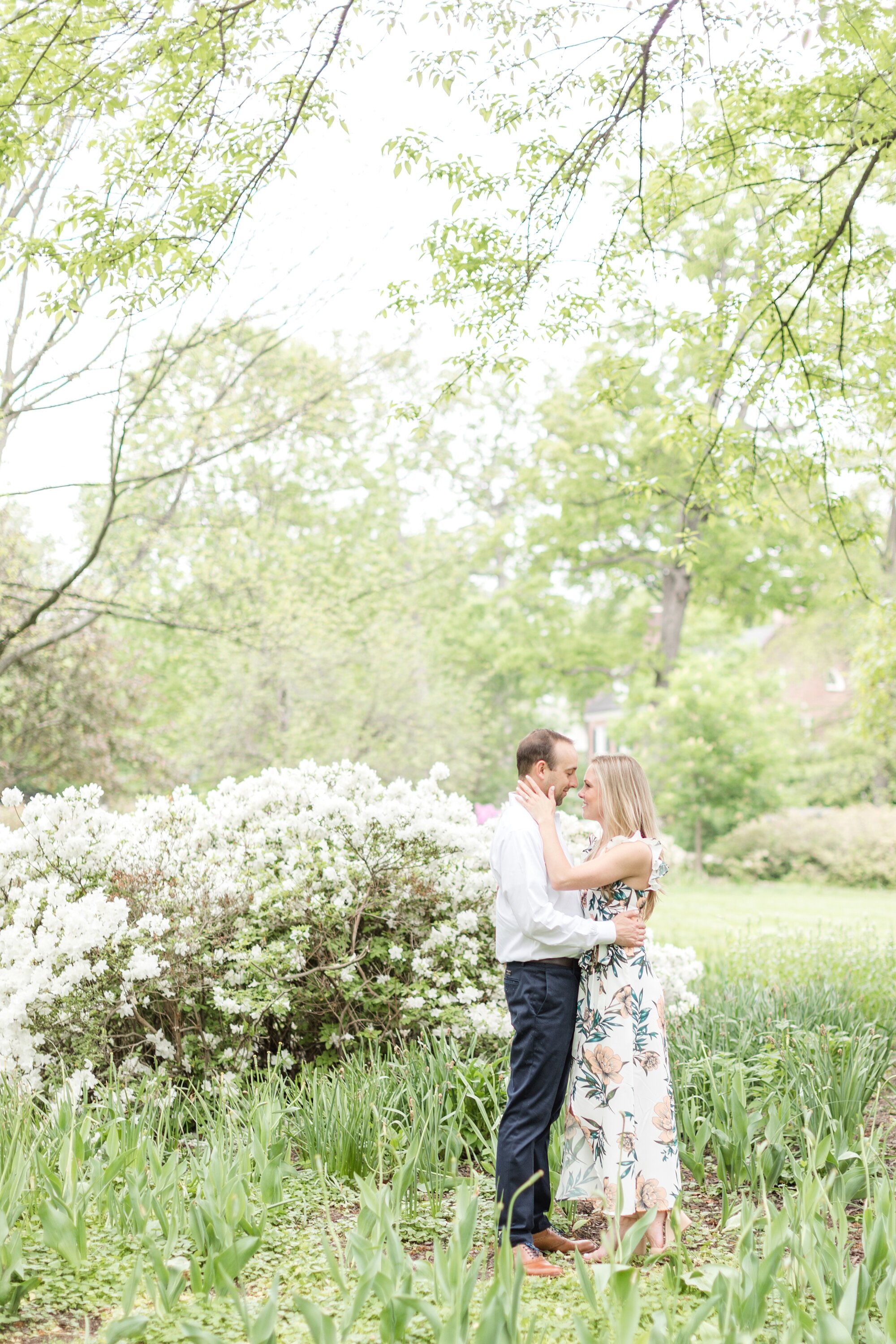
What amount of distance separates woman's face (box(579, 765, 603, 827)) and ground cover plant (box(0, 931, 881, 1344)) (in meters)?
1.21

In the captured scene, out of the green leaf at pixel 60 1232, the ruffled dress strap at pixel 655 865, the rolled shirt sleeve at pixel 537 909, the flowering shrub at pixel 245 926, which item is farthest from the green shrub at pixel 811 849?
the green leaf at pixel 60 1232

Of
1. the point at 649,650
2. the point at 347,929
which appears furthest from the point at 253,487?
the point at 347,929

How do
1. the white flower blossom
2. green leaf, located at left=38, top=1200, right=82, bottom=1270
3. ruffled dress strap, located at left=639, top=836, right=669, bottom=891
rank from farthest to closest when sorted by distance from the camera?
the white flower blossom < ruffled dress strap, located at left=639, top=836, right=669, bottom=891 < green leaf, located at left=38, top=1200, right=82, bottom=1270

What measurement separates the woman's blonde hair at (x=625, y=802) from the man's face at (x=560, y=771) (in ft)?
0.35

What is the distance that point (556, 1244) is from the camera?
3.83 m

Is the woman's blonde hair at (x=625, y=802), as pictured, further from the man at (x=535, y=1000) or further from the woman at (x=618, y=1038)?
the man at (x=535, y=1000)

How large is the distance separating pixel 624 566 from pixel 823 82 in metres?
20.6

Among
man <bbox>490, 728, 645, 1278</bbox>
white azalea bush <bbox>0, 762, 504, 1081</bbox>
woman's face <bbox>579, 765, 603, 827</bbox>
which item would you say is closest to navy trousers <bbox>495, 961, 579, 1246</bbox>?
man <bbox>490, 728, 645, 1278</bbox>

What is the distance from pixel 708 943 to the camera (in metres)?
12.3

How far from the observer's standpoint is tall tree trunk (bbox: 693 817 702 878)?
78.4 ft

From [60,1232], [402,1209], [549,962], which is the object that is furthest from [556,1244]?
[60,1232]

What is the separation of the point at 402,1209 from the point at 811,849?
21.8m

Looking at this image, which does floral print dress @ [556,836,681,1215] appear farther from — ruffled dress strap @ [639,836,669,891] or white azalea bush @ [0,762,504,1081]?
white azalea bush @ [0,762,504,1081]

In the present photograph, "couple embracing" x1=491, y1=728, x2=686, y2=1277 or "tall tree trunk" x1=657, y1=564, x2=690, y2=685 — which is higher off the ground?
"tall tree trunk" x1=657, y1=564, x2=690, y2=685
